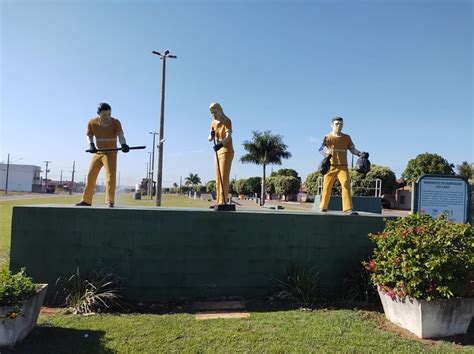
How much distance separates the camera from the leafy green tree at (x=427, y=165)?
5384 centimetres

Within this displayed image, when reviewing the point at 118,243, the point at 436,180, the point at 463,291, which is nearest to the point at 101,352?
the point at 118,243

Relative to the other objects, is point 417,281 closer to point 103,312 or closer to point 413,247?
point 413,247

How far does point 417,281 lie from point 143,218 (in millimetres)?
3722

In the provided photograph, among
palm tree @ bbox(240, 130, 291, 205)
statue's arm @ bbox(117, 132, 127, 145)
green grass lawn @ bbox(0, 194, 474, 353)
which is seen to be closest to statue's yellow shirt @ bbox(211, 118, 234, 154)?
statue's arm @ bbox(117, 132, 127, 145)

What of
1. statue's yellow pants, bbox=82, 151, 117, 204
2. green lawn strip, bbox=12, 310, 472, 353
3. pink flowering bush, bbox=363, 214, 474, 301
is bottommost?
green lawn strip, bbox=12, 310, 472, 353

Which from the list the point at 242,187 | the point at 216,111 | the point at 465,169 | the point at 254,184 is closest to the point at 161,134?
the point at 216,111

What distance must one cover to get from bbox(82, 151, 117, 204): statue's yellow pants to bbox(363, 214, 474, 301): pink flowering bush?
4.28 metres

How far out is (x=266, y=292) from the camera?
20.0ft

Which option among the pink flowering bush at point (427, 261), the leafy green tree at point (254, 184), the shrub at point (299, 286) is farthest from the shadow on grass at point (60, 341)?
the leafy green tree at point (254, 184)

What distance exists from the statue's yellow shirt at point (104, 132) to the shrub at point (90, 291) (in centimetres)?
210

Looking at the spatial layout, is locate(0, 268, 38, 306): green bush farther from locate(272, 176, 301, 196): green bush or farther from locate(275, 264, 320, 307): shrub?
locate(272, 176, 301, 196): green bush

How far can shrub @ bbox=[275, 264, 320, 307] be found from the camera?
18.9 ft

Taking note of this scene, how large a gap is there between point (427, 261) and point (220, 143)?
11.9ft

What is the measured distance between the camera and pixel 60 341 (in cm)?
421
